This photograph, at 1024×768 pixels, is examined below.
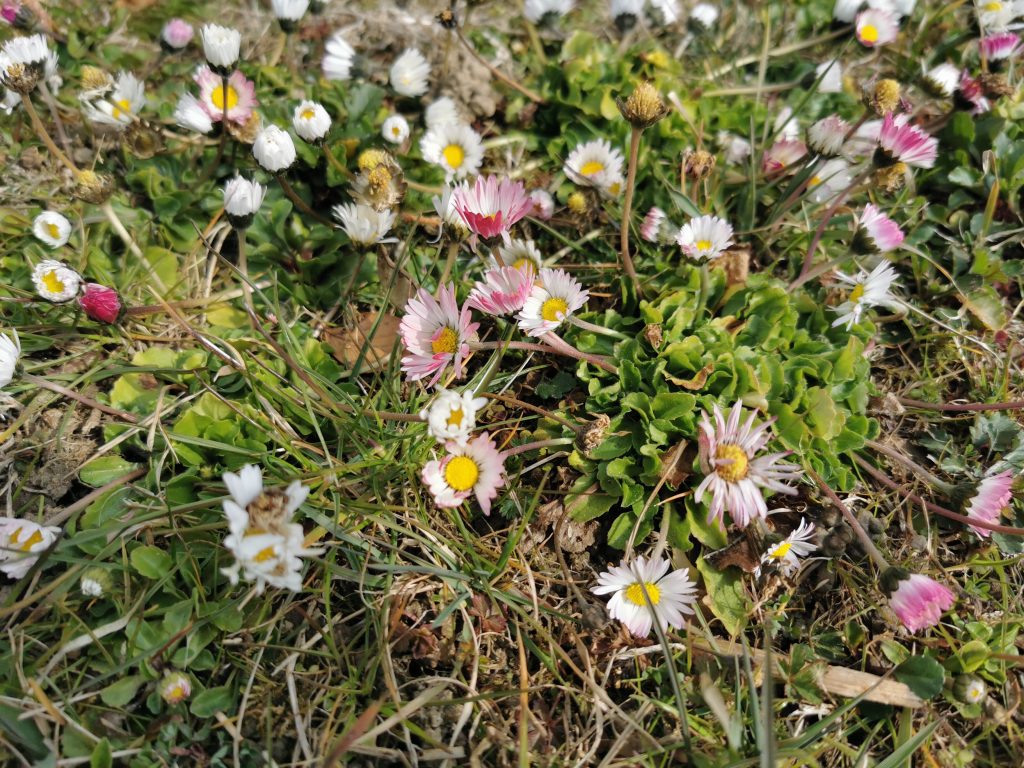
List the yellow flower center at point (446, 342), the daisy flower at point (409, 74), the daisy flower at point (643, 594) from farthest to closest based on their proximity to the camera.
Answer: the daisy flower at point (409, 74)
the yellow flower center at point (446, 342)
the daisy flower at point (643, 594)

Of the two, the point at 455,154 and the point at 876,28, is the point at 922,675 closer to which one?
the point at 455,154

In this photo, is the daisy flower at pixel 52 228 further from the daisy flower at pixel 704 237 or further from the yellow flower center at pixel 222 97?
the daisy flower at pixel 704 237

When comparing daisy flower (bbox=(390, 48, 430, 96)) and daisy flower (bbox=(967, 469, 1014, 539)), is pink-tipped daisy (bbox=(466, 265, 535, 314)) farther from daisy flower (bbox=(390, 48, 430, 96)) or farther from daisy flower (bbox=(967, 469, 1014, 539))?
daisy flower (bbox=(967, 469, 1014, 539))

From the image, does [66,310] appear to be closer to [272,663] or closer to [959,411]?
[272,663]

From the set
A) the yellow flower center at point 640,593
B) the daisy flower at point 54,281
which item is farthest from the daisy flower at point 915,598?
the daisy flower at point 54,281

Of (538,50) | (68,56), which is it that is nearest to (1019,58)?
(538,50)
